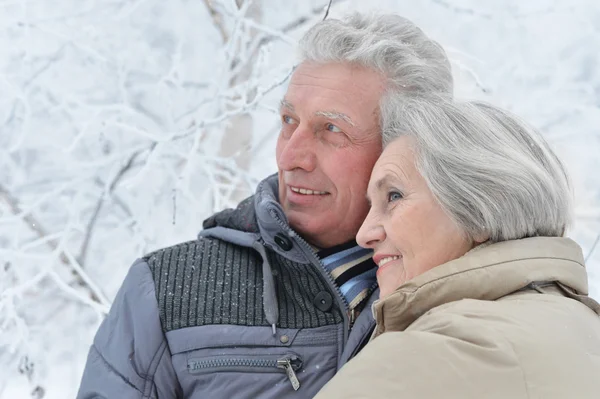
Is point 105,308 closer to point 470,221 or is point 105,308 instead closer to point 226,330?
point 226,330

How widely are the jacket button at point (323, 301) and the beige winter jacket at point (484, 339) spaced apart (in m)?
0.56

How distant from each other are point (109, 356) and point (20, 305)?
3390 millimetres

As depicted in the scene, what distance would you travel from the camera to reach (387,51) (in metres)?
2.07

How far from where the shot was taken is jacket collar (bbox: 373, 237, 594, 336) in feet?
4.24

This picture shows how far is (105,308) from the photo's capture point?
4.55 metres

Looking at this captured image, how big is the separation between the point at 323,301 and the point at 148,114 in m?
3.75

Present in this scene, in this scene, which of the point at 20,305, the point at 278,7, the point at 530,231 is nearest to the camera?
the point at 530,231

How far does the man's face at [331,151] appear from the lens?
206cm

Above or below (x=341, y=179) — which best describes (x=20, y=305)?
below

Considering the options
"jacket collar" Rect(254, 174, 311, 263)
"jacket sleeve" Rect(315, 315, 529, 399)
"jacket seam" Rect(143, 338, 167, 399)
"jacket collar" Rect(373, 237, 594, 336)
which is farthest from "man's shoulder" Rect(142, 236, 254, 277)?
"jacket sleeve" Rect(315, 315, 529, 399)

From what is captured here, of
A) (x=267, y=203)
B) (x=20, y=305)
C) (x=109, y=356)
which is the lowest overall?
(x=20, y=305)

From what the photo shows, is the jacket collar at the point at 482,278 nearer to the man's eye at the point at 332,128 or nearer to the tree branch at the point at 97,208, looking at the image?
the man's eye at the point at 332,128

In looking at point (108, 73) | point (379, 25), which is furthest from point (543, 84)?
point (379, 25)

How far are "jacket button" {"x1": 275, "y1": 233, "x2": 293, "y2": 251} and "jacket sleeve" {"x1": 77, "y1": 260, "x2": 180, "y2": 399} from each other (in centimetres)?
36
